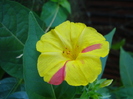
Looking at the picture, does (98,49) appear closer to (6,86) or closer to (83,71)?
(83,71)

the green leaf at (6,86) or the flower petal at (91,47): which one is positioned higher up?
the flower petal at (91,47)

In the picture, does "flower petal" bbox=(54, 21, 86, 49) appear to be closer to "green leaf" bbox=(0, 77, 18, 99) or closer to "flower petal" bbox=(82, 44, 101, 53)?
"flower petal" bbox=(82, 44, 101, 53)

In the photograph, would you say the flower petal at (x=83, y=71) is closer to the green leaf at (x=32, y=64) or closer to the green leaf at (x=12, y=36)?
the green leaf at (x=32, y=64)

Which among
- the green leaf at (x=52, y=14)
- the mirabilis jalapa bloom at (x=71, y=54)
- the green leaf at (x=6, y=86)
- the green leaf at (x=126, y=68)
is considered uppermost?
the mirabilis jalapa bloom at (x=71, y=54)

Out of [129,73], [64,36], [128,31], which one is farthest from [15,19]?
[128,31]

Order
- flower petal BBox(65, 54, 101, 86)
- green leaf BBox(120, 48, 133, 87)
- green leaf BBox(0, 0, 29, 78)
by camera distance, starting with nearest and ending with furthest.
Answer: flower petal BBox(65, 54, 101, 86) → green leaf BBox(0, 0, 29, 78) → green leaf BBox(120, 48, 133, 87)

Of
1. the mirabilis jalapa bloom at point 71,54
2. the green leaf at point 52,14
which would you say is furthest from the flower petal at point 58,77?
the green leaf at point 52,14

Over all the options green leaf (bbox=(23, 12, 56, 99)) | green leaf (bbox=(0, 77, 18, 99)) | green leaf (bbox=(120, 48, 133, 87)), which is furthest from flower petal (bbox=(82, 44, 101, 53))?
green leaf (bbox=(120, 48, 133, 87))
